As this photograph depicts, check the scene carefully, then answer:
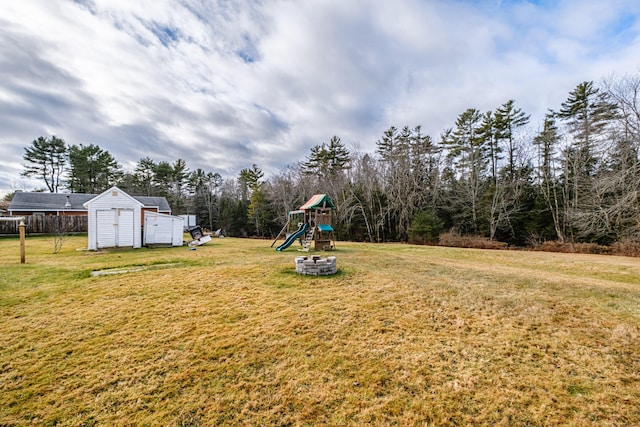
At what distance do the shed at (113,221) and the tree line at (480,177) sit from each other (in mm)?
16444

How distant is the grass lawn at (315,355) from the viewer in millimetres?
2301

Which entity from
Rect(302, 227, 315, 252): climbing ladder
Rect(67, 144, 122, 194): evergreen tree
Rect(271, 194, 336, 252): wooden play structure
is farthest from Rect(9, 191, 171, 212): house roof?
Rect(302, 227, 315, 252): climbing ladder

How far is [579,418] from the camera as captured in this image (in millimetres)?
2207

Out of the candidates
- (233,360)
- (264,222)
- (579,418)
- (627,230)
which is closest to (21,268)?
(233,360)

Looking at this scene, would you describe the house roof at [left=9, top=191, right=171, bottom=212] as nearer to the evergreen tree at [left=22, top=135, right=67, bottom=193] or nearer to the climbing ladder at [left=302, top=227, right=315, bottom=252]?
the evergreen tree at [left=22, top=135, right=67, bottom=193]

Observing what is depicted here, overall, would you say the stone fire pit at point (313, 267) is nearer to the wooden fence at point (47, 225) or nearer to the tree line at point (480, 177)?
the tree line at point (480, 177)

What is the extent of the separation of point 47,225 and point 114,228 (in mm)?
14020

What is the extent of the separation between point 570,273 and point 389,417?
10.1 meters

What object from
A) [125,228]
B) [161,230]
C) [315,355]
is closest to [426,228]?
[161,230]

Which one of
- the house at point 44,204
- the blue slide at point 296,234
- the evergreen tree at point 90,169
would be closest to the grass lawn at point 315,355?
the blue slide at point 296,234

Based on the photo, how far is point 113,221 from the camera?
13.3 metres

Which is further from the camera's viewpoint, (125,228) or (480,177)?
(480,177)

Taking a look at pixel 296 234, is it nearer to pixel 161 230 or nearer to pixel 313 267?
pixel 313 267

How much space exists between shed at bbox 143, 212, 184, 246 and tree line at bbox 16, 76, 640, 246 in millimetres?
14502
